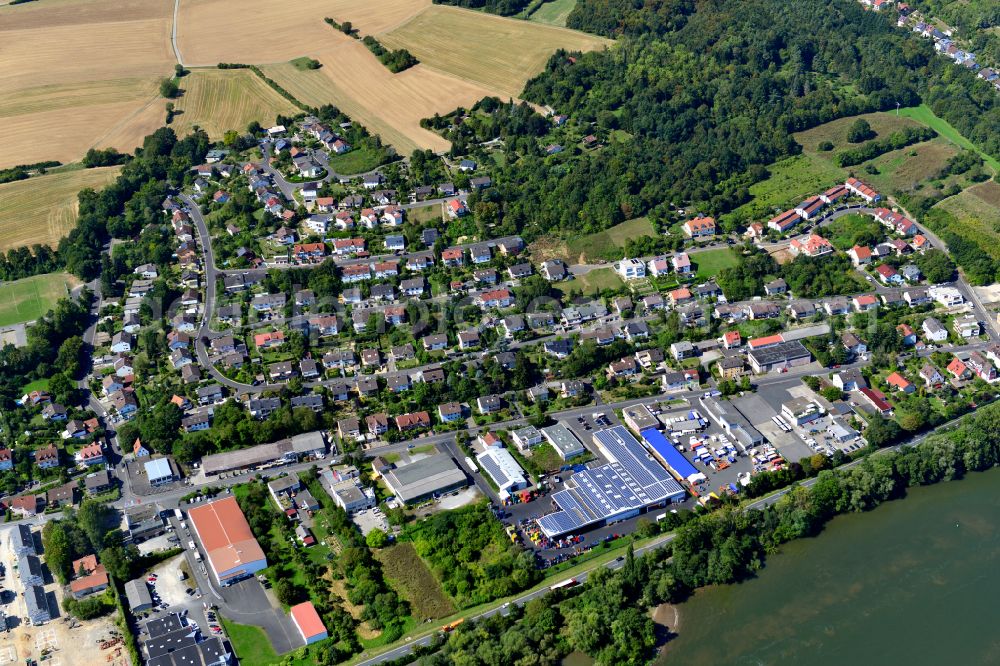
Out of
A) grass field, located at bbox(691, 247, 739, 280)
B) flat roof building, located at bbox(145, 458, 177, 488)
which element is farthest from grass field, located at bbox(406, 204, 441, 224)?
flat roof building, located at bbox(145, 458, 177, 488)

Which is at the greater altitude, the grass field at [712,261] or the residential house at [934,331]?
the grass field at [712,261]

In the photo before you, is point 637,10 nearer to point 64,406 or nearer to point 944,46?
point 944,46

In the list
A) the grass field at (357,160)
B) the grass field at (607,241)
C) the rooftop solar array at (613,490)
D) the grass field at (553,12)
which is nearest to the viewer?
the rooftop solar array at (613,490)

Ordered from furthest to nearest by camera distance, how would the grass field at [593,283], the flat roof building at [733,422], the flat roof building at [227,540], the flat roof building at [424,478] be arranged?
the grass field at [593,283] → the flat roof building at [733,422] → the flat roof building at [424,478] → the flat roof building at [227,540]

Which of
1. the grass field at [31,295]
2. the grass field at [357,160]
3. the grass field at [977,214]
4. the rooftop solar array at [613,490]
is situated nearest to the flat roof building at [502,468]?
the rooftop solar array at [613,490]

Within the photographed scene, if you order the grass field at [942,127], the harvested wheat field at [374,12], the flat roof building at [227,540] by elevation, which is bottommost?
the flat roof building at [227,540]

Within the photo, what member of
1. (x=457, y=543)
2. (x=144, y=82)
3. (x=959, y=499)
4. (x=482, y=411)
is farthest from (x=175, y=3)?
(x=959, y=499)

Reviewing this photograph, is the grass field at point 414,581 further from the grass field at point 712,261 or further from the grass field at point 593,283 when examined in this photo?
the grass field at point 712,261
